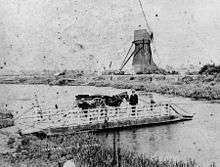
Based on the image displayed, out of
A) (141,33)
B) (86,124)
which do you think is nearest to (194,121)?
(86,124)

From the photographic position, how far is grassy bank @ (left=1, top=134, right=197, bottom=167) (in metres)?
15.1

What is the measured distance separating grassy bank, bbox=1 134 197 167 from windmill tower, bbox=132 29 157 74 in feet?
212

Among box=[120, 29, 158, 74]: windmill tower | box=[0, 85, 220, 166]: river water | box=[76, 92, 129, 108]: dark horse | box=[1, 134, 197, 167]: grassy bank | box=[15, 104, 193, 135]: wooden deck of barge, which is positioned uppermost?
box=[120, 29, 158, 74]: windmill tower

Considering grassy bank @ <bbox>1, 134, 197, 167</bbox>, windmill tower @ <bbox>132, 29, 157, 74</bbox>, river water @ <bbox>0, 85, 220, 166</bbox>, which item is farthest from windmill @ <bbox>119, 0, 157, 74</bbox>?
grassy bank @ <bbox>1, 134, 197, 167</bbox>

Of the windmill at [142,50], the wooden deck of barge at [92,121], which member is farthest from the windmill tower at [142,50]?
the wooden deck of barge at [92,121]

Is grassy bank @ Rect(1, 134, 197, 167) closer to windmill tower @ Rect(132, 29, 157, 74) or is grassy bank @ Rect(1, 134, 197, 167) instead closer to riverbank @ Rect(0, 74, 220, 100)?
riverbank @ Rect(0, 74, 220, 100)

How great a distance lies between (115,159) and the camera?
1617 centimetres

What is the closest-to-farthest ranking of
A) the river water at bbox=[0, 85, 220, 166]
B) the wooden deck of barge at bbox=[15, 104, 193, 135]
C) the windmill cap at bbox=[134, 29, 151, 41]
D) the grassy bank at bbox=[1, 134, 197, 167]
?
the grassy bank at bbox=[1, 134, 197, 167] → the river water at bbox=[0, 85, 220, 166] → the wooden deck of barge at bbox=[15, 104, 193, 135] → the windmill cap at bbox=[134, 29, 151, 41]

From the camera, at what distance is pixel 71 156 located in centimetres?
1608

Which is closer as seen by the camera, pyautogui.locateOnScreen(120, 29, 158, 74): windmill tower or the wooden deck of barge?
the wooden deck of barge

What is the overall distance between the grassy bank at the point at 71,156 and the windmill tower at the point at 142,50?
64.7m

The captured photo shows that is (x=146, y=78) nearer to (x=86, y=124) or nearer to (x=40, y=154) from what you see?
(x=86, y=124)

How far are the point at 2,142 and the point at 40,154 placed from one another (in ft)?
11.8

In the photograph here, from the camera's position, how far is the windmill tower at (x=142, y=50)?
8213cm
